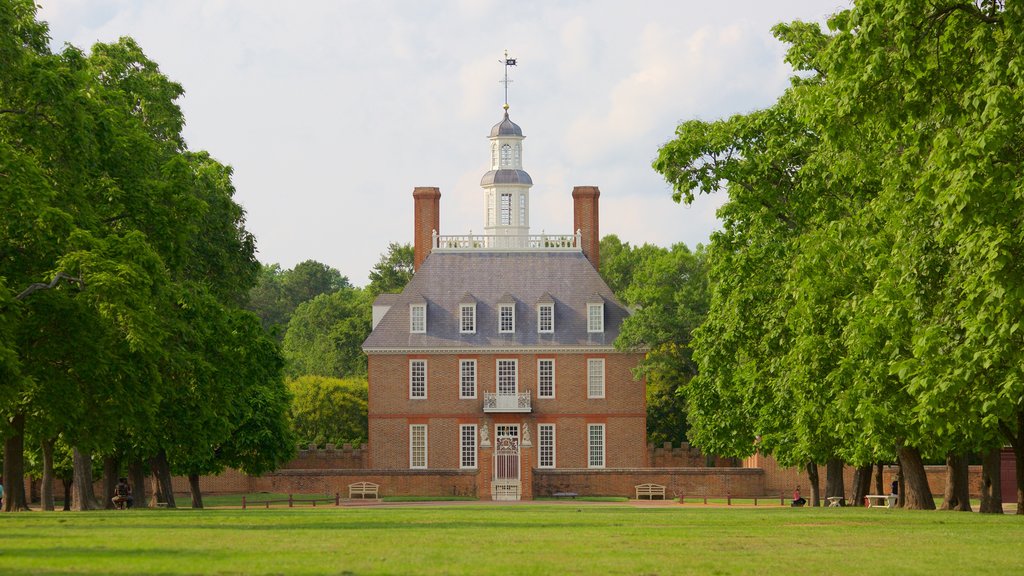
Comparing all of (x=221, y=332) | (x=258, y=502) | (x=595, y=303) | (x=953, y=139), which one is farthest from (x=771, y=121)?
(x=595, y=303)

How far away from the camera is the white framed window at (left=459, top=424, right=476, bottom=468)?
67.8 m

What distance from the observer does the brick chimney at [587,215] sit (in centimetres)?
7275

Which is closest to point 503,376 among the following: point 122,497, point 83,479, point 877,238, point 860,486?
point 860,486

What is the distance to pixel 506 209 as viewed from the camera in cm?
7738

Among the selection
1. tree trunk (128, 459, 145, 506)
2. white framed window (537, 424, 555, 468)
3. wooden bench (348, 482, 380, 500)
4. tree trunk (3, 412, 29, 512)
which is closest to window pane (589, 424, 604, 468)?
white framed window (537, 424, 555, 468)

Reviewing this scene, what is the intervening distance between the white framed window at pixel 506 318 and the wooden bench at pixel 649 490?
11.4 metres

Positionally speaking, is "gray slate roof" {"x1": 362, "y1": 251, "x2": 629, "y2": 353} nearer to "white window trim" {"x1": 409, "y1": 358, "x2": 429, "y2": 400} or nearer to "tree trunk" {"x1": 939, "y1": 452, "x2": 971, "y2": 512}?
"white window trim" {"x1": 409, "y1": 358, "x2": 429, "y2": 400}

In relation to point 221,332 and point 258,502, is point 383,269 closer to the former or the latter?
point 258,502

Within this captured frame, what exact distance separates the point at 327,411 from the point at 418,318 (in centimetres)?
1058

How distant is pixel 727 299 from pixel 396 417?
31.0 m

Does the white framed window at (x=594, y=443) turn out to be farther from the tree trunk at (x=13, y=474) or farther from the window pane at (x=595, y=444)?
the tree trunk at (x=13, y=474)

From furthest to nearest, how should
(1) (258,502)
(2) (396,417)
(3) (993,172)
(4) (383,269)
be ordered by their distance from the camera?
1. (4) (383,269)
2. (2) (396,417)
3. (1) (258,502)
4. (3) (993,172)

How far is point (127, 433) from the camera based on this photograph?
3644 cm

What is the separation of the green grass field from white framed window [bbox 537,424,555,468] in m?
40.7
